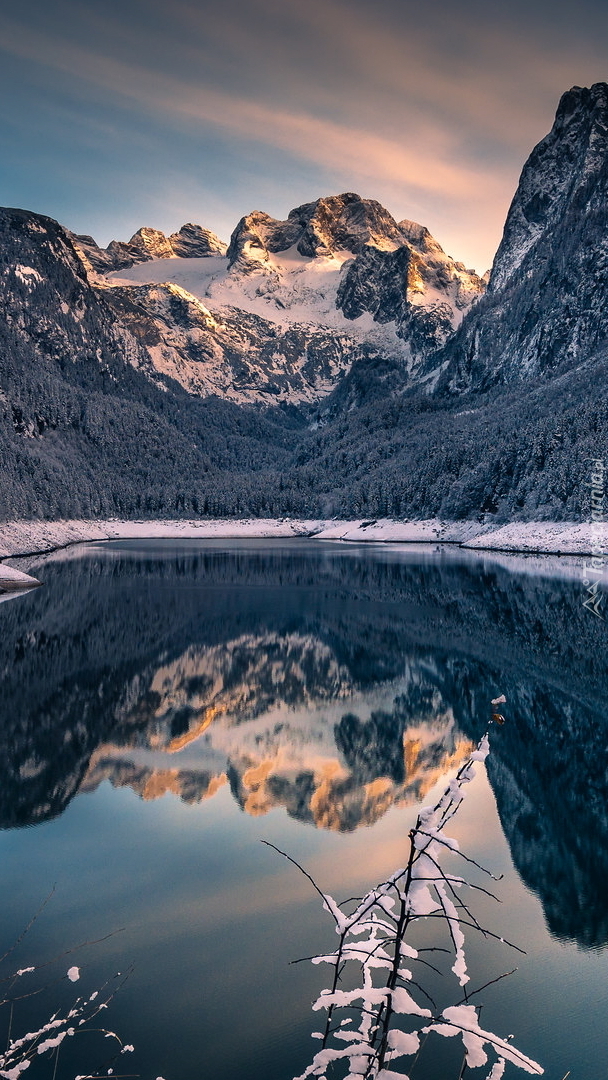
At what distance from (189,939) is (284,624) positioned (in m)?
29.3

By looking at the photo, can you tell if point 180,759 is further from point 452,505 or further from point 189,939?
point 452,505

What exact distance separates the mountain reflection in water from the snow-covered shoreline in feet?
101

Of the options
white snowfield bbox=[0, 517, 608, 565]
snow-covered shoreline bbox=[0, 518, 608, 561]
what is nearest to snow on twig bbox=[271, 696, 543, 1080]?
white snowfield bbox=[0, 517, 608, 565]

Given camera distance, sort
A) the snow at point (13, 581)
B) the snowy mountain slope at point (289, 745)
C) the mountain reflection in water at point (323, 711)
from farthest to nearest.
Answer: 1. the snow at point (13, 581)
2. the snowy mountain slope at point (289, 745)
3. the mountain reflection in water at point (323, 711)

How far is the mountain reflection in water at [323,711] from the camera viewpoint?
15.4 metres

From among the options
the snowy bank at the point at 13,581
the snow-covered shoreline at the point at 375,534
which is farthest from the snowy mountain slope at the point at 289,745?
the snow-covered shoreline at the point at 375,534

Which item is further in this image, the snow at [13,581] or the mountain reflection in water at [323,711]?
the snow at [13,581]

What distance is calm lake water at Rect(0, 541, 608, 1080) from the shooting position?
28.3 feet

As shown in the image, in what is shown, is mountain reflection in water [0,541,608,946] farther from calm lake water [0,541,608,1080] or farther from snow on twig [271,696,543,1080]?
snow on twig [271,696,543,1080]

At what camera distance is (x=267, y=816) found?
15008mm

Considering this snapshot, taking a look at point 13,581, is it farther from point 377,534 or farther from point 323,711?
point 377,534

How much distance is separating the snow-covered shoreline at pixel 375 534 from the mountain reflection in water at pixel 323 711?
3091 centimetres

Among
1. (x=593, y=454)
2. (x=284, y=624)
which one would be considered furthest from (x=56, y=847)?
(x=593, y=454)

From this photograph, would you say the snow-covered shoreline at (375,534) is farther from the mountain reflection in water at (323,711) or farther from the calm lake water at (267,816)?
the calm lake water at (267,816)
